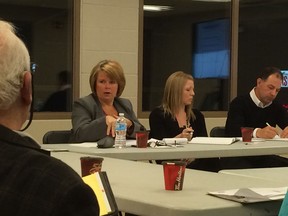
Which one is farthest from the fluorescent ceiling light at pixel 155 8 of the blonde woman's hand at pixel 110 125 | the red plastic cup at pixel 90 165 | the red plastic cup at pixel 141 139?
the red plastic cup at pixel 90 165

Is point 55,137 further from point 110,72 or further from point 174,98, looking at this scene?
point 174,98

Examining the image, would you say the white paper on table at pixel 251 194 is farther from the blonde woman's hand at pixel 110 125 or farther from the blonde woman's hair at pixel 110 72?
the blonde woman's hair at pixel 110 72

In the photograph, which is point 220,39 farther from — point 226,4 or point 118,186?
point 118,186

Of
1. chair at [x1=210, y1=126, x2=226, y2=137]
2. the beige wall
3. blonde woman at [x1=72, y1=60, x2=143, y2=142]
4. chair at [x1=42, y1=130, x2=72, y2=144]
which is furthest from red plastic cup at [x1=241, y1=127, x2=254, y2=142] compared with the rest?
the beige wall

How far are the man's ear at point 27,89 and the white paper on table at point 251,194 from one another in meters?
0.81

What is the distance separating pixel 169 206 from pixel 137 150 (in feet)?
5.40

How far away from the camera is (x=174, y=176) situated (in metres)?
1.88

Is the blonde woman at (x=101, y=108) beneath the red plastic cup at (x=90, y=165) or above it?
above

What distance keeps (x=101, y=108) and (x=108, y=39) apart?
4.72 feet

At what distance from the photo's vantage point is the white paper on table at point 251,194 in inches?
67.6

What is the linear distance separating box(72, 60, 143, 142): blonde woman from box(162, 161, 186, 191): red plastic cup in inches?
72.9

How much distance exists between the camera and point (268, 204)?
1.73m

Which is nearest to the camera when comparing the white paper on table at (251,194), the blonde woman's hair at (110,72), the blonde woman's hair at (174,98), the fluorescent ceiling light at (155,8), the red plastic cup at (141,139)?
the white paper on table at (251,194)

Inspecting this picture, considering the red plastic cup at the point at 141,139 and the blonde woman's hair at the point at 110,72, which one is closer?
the red plastic cup at the point at 141,139
